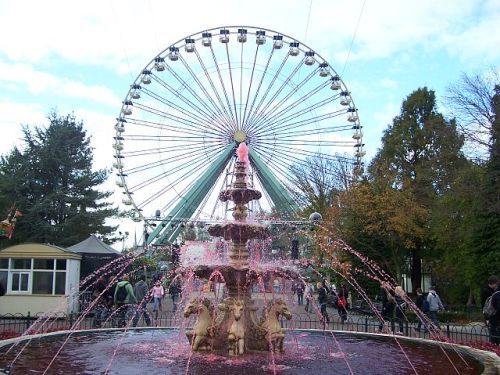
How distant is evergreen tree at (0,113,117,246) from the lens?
37.6 meters

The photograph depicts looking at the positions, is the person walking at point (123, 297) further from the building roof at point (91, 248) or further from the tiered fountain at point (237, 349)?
the building roof at point (91, 248)

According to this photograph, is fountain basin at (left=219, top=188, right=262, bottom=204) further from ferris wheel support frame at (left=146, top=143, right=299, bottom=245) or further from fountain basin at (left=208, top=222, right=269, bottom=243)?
ferris wheel support frame at (left=146, top=143, right=299, bottom=245)

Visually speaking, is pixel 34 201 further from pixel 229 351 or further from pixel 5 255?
pixel 229 351

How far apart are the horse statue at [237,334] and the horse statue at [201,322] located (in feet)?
1.42

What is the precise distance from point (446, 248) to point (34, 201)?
2621 cm

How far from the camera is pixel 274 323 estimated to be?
32.8ft

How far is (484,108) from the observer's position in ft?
74.5

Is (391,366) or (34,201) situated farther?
(34,201)

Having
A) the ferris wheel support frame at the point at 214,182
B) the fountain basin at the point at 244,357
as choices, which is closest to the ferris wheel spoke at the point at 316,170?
the ferris wheel support frame at the point at 214,182

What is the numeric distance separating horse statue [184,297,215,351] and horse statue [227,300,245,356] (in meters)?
0.43

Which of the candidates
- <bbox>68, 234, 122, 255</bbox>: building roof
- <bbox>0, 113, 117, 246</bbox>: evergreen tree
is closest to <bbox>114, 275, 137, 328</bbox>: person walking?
<bbox>68, 234, 122, 255</bbox>: building roof

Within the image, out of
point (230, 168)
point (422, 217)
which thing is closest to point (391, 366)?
point (422, 217)

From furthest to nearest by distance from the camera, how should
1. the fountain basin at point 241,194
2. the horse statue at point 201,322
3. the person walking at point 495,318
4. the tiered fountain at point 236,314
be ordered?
the person walking at point 495,318, the fountain basin at point 241,194, the horse statue at point 201,322, the tiered fountain at point 236,314

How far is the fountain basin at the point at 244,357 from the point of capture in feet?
27.8
